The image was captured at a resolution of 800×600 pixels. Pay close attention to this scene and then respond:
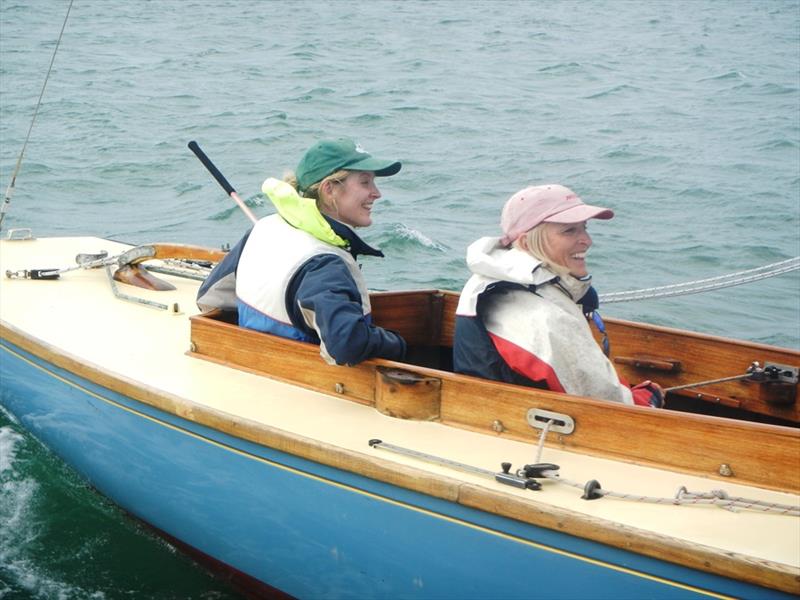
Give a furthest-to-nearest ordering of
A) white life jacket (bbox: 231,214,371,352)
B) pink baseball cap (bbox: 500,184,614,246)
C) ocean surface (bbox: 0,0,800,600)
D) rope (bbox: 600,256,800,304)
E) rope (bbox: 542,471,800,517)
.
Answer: ocean surface (bbox: 0,0,800,600) → rope (bbox: 600,256,800,304) → white life jacket (bbox: 231,214,371,352) → pink baseball cap (bbox: 500,184,614,246) → rope (bbox: 542,471,800,517)

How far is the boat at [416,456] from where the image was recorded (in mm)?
3268

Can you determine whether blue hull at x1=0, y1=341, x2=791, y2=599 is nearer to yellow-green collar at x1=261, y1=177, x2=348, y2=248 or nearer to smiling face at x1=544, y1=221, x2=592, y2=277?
yellow-green collar at x1=261, y1=177, x2=348, y2=248

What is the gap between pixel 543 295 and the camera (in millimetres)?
3684

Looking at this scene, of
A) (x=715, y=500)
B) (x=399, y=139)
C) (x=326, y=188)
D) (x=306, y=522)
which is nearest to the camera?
(x=715, y=500)

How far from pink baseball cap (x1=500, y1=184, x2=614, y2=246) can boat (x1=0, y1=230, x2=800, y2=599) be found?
0.56 m

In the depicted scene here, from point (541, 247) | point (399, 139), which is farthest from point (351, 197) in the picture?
point (399, 139)

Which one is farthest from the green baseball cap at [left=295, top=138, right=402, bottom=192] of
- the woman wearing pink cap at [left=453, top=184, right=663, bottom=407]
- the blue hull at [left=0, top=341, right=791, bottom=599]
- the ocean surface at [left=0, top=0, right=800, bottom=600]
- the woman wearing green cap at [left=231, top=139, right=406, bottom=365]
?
the ocean surface at [left=0, top=0, right=800, bottom=600]

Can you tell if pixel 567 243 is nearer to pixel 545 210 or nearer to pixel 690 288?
pixel 545 210

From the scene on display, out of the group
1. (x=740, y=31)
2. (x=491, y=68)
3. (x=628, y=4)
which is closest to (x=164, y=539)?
(x=491, y=68)

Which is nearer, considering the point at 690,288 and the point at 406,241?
the point at 690,288

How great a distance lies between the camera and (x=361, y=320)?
12.8 ft

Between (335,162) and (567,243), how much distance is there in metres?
0.99

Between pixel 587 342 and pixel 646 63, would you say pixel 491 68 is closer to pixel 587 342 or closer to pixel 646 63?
pixel 646 63

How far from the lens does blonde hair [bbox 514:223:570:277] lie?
369cm
